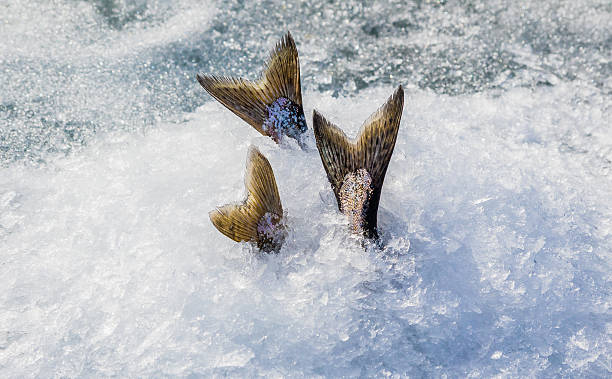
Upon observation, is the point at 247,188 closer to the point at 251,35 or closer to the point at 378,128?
the point at 378,128

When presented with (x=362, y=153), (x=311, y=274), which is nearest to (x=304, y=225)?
(x=311, y=274)

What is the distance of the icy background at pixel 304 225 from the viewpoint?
1.34 m

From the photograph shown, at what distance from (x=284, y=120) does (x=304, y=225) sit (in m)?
0.32

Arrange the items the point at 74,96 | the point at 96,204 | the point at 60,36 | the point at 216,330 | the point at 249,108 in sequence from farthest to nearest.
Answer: the point at 60,36, the point at 74,96, the point at 96,204, the point at 249,108, the point at 216,330

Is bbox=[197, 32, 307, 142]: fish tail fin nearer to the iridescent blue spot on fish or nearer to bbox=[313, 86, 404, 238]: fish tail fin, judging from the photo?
the iridescent blue spot on fish

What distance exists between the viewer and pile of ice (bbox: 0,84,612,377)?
133cm

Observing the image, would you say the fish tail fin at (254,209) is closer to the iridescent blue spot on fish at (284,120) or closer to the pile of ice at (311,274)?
the pile of ice at (311,274)

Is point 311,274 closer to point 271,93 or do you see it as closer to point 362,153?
point 362,153

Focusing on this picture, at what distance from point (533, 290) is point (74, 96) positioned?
1.84 meters

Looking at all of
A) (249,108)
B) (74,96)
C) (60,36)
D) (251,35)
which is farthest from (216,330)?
(60,36)

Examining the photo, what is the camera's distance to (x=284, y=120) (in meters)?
1.53

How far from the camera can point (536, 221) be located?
1.58 m

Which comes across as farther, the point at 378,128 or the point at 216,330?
the point at 216,330

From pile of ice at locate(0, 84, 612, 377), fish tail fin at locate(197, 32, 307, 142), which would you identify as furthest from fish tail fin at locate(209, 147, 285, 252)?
fish tail fin at locate(197, 32, 307, 142)
